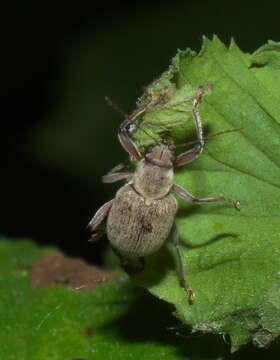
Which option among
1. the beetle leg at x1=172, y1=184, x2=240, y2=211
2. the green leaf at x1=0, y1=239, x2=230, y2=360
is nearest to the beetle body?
the beetle leg at x1=172, y1=184, x2=240, y2=211

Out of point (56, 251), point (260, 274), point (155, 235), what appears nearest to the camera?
point (260, 274)

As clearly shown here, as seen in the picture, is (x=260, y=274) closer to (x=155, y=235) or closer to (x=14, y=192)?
(x=155, y=235)

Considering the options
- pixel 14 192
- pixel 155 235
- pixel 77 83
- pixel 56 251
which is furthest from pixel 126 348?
pixel 77 83

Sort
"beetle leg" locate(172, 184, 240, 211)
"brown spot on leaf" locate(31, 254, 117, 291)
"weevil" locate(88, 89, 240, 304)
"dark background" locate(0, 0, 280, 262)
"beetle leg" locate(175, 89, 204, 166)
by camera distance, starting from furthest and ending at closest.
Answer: "dark background" locate(0, 0, 280, 262), "brown spot on leaf" locate(31, 254, 117, 291), "weevil" locate(88, 89, 240, 304), "beetle leg" locate(172, 184, 240, 211), "beetle leg" locate(175, 89, 204, 166)

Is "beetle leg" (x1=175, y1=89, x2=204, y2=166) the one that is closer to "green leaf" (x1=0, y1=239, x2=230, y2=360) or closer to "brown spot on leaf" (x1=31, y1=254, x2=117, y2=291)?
"green leaf" (x1=0, y1=239, x2=230, y2=360)

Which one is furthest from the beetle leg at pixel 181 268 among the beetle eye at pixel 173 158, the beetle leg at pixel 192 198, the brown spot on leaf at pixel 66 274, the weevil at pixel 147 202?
the brown spot on leaf at pixel 66 274

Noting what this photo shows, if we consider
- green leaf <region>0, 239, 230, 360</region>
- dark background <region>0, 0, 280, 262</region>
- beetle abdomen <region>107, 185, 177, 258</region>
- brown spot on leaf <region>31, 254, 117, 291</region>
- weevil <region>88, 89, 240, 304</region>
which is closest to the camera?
weevil <region>88, 89, 240, 304</region>

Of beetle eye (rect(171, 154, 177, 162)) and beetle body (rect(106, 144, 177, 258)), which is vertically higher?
beetle eye (rect(171, 154, 177, 162))
